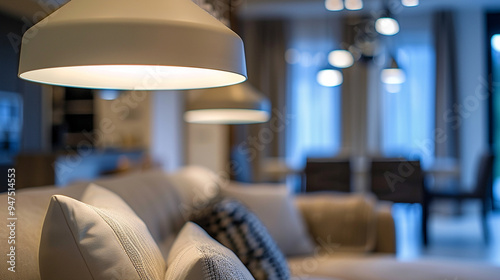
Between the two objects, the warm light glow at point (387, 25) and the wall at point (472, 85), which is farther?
the wall at point (472, 85)

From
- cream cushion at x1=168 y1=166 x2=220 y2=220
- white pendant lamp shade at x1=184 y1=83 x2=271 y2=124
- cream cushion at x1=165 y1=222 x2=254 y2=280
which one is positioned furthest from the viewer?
white pendant lamp shade at x1=184 y1=83 x2=271 y2=124

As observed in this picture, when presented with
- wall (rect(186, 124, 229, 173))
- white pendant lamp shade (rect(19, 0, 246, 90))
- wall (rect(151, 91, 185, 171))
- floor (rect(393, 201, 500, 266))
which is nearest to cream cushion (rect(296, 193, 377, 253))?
floor (rect(393, 201, 500, 266))

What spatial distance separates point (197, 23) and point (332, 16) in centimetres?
665

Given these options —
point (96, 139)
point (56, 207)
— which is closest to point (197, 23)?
point (56, 207)

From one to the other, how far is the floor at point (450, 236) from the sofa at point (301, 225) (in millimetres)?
1014

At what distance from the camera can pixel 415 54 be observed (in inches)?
283

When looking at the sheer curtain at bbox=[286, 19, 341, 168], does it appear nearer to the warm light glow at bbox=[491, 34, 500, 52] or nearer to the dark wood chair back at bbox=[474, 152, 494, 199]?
the warm light glow at bbox=[491, 34, 500, 52]

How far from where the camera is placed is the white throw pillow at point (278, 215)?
2562mm

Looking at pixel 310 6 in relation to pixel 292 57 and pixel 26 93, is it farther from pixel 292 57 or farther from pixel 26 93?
pixel 26 93

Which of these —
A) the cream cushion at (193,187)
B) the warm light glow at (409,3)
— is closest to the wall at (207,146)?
the warm light glow at (409,3)

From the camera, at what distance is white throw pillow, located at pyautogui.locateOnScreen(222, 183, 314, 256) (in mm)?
2562

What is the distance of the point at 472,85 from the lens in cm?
704

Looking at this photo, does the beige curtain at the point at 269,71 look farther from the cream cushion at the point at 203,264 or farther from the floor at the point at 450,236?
the cream cushion at the point at 203,264

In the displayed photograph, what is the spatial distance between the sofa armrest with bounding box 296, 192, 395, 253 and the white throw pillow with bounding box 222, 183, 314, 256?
0.45 ft
